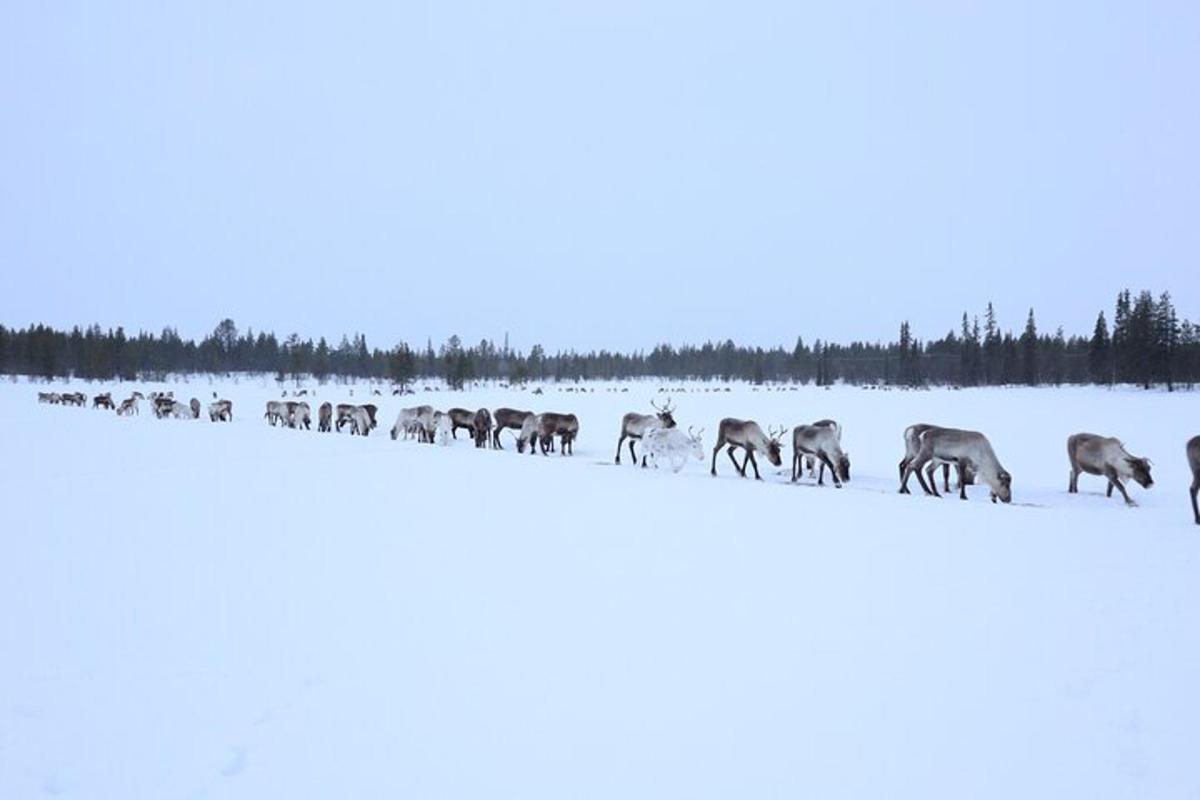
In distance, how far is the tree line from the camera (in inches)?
2776

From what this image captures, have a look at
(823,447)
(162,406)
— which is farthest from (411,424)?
(162,406)

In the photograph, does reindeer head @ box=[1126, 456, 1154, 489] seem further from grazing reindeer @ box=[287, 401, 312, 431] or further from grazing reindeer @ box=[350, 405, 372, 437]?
grazing reindeer @ box=[287, 401, 312, 431]

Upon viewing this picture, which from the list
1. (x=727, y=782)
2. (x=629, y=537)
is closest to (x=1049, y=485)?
(x=629, y=537)

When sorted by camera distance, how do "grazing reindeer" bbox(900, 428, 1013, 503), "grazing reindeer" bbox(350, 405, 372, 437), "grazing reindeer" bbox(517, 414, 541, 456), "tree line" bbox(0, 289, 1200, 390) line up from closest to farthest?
1. "grazing reindeer" bbox(900, 428, 1013, 503)
2. "grazing reindeer" bbox(517, 414, 541, 456)
3. "grazing reindeer" bbox(350, 405, 372, 437)
4. "tree line" bbox(0, 289, 1200, 390)

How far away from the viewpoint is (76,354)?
10306 centimetres

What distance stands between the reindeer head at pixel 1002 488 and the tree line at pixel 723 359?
60580mm

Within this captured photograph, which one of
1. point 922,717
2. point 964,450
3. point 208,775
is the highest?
point 964,450

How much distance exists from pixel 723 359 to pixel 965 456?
138m

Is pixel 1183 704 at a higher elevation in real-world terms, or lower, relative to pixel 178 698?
higher

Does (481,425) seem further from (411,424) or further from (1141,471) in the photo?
(1141,471)

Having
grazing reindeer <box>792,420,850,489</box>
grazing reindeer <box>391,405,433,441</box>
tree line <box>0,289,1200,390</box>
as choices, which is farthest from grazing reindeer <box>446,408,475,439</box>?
tree line <box>0,289,1200,390</box>

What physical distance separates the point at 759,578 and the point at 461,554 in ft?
9.95

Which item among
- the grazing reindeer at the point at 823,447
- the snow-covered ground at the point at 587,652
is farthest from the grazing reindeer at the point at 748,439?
the snow-covered ground at the point at 587,652

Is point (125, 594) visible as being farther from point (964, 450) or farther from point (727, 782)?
point (964, 450)
